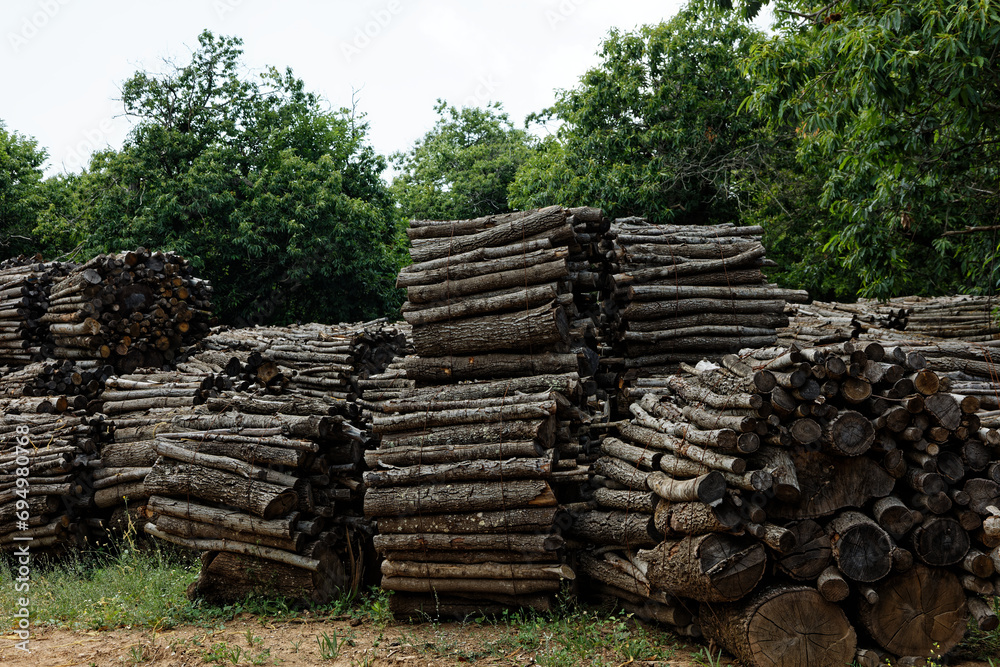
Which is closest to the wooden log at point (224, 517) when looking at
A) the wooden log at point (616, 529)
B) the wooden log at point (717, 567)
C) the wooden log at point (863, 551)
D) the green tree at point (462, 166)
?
the wooden log at point (616, 529)

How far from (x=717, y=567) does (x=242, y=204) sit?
1930 centimetres

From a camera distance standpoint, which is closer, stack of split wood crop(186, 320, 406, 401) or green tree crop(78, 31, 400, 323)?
stack of split wood crop(186, 320, 406, 401)

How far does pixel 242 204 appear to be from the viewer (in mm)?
→ 21766

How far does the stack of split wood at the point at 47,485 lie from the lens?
9883mm

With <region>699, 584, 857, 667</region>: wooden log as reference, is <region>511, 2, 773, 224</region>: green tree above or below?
above

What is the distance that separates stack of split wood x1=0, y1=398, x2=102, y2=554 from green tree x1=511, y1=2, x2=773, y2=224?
12.7m

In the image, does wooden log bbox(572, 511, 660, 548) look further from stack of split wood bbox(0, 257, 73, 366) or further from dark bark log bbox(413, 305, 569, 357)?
stack of split wood bbox(0, 257, 73, 366)

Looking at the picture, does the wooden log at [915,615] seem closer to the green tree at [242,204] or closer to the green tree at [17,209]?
the green tree at [242,204]

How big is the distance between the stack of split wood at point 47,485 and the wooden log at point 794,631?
8.70 m

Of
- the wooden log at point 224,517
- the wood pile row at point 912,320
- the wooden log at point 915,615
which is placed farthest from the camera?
the wood pile row at point 912,320

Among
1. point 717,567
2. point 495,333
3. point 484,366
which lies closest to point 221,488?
point 484,366

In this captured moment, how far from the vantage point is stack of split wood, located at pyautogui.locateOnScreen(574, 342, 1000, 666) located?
18.3ft

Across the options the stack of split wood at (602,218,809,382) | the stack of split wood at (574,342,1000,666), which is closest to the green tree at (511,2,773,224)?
the stack of split wood at (602,218,809,382)

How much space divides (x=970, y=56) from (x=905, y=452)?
4.86 m
